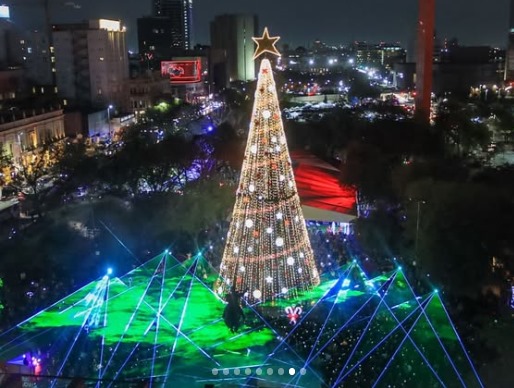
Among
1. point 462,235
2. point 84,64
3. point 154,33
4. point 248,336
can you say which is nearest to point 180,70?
point 84,64

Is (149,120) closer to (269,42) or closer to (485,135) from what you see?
(485,135)

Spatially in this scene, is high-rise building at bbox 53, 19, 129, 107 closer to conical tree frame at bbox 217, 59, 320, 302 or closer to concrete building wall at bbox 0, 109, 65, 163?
concrete building wall at bbox 0, 109, 65, 163

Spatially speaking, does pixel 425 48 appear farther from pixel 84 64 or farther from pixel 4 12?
pixel 4 12

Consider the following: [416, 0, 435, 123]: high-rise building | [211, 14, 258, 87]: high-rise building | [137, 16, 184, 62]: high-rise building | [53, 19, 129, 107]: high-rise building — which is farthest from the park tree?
[137, 16, 184, 62]: high-rise building

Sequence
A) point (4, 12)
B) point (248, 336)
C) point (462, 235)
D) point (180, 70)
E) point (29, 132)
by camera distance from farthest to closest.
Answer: point (180, 70), point (4, 12), point (29, 132), point (462, 235), point (248, 336)

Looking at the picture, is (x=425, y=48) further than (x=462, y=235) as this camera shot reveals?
Yes
